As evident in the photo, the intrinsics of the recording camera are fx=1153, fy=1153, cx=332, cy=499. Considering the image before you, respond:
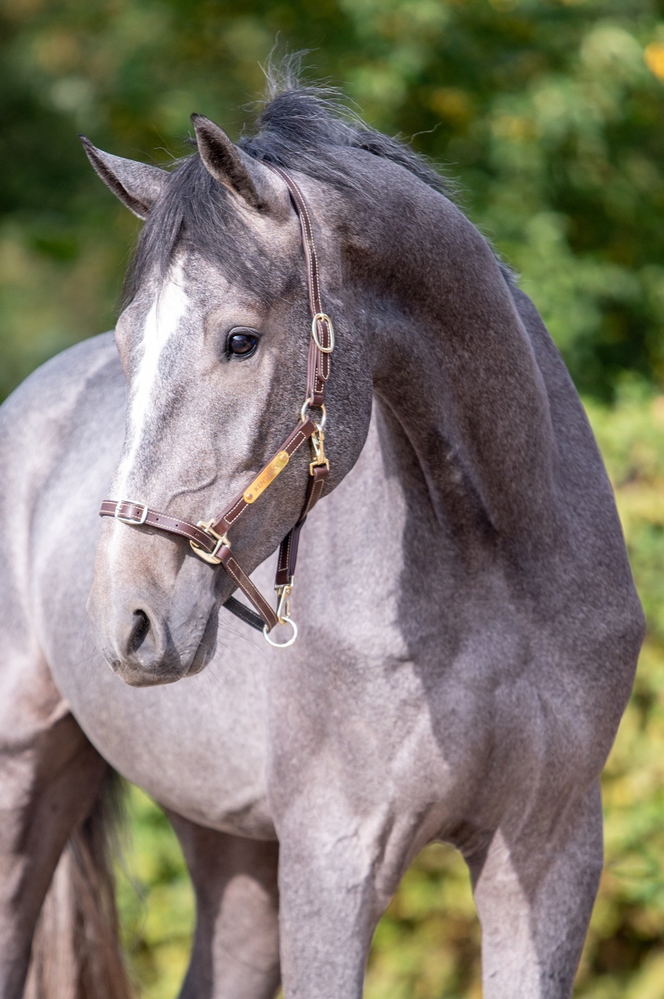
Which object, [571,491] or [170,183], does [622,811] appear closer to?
[571,491]

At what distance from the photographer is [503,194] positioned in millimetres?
5773

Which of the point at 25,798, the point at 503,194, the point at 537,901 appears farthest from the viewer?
the point at 503,194

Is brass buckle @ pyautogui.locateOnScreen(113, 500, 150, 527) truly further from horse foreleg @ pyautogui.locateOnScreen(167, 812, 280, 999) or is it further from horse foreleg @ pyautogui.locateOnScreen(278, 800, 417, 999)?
horse foreleg @ pyautogui.locateOnScreen(167, 812, 280, 999)

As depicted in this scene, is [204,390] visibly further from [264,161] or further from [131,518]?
[264,161]

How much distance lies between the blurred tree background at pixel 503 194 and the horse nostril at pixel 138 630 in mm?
1929

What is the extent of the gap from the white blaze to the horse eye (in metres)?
0.08

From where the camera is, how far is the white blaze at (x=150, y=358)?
1621 millimetres

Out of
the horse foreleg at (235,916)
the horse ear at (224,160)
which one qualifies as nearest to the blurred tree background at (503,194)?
the horse foreleg at (235,916)

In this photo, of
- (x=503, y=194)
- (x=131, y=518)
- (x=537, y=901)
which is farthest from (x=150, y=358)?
A: (x=503, y=194)

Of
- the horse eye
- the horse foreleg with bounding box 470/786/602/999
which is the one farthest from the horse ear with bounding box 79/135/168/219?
the horse foreleg with bounding box 470/786/602/999

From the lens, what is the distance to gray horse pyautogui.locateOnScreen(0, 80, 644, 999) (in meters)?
1.65

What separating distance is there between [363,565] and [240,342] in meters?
0.60

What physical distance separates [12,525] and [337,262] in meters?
1.55

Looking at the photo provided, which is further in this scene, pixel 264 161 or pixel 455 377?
pixel 455 377
